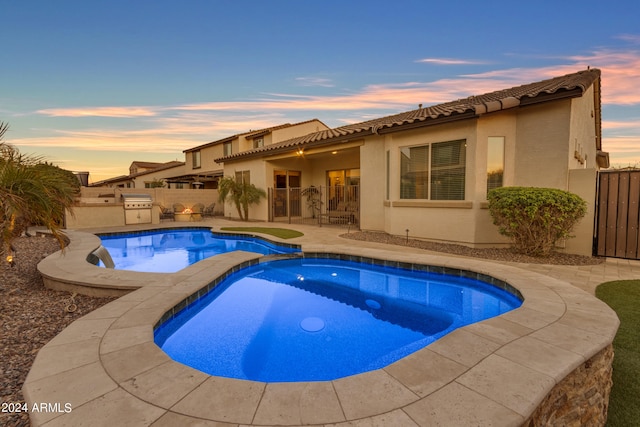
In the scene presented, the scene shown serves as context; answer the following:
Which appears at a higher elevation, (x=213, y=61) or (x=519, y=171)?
(x=213, y=61)

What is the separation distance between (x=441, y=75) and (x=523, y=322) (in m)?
13.2

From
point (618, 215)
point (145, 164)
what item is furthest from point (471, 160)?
point (145, 164)

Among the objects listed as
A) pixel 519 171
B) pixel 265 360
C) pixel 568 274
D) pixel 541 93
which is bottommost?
pixel 265 360

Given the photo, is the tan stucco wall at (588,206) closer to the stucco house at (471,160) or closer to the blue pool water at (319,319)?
the stucco house at (471,160)

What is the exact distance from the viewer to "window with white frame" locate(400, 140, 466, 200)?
8.47 meters

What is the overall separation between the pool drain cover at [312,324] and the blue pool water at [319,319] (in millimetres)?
16

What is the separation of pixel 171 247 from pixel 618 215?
1355cm

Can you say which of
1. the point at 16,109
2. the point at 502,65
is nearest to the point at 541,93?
the point at 502,65

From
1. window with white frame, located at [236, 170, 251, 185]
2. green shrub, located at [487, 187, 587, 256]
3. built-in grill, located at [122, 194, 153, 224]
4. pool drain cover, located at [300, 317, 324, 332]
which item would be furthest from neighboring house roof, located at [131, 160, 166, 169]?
green shrub, located at [487, 187, 587, 256]

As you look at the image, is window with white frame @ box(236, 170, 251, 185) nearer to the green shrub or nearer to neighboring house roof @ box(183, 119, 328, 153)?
neighboring house roof @ box(183, 119, 328, 153)

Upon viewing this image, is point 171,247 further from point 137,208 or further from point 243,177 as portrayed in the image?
point 243,177

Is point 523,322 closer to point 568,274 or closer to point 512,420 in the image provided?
point 512,420

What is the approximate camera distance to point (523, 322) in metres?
3.38

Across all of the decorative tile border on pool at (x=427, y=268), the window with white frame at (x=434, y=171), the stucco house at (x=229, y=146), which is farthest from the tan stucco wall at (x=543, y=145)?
the stucco house at (x=229, y=146)
